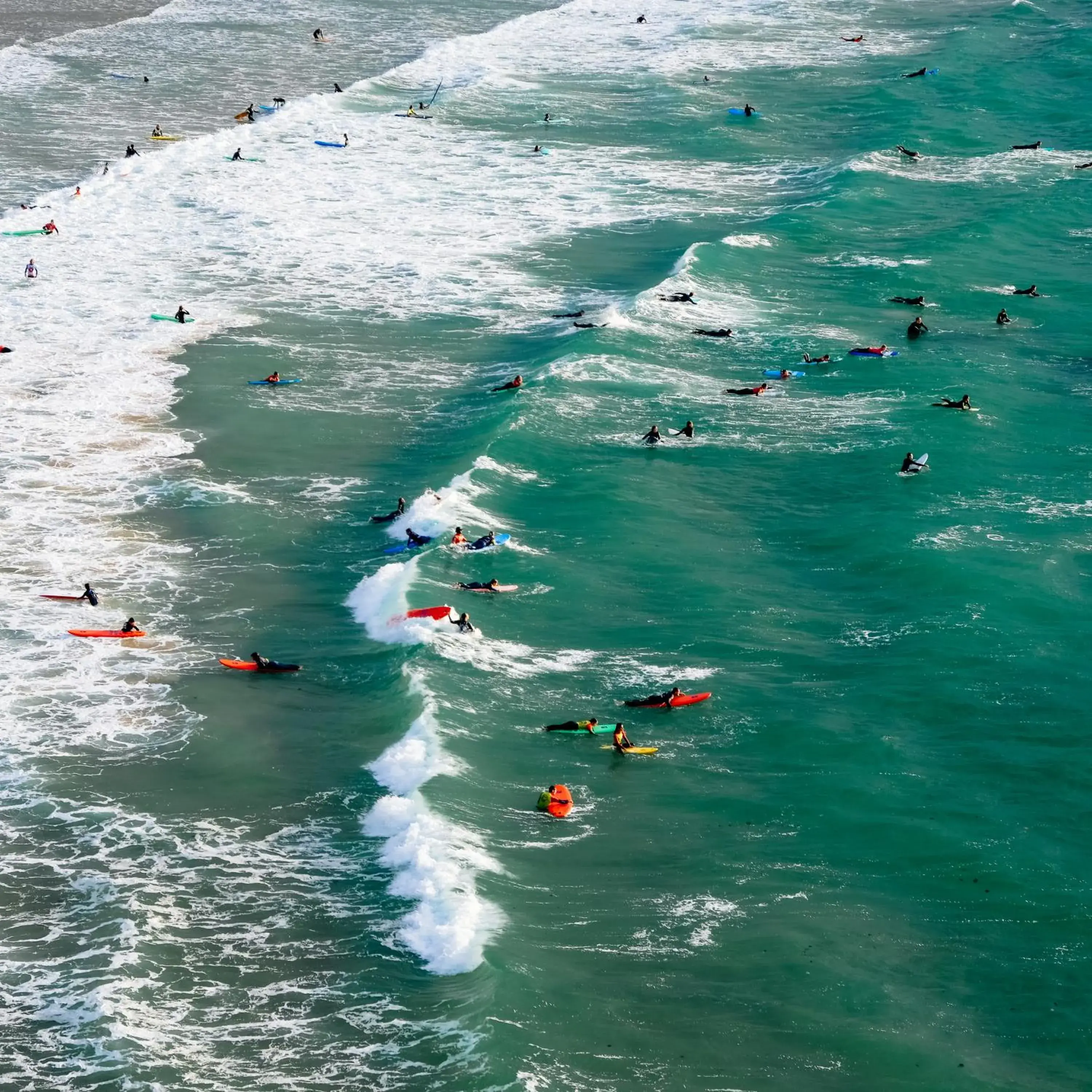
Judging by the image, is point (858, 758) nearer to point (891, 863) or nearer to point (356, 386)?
point (891, 863)

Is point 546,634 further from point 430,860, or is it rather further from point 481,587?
point 430,860

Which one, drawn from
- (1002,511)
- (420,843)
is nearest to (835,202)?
(1002,511)

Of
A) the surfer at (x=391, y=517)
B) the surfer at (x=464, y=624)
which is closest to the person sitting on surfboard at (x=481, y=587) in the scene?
the surfer at (x=464, y=624)

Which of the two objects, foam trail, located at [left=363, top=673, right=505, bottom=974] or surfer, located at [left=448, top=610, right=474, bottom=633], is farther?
surfer, located at [left=448, top=610, right=474, bottom=633]

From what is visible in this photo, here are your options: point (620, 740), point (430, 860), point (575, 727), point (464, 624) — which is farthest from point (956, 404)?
point (430, 860)

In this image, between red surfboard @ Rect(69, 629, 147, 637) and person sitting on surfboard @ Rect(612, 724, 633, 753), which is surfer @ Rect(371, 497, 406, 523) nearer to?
red surfboard @ Rect(69, 629, 147, 637)

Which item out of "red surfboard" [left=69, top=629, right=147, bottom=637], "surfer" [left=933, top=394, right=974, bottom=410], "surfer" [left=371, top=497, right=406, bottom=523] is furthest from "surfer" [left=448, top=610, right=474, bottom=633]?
"surfer" [left=933, top=394, right=974, bottom=410]

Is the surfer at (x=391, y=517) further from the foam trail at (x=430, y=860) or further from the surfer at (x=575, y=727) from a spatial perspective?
the surfer at (x=575, y=727)
